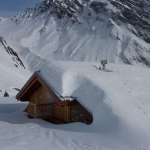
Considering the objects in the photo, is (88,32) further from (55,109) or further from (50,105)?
(55,109)

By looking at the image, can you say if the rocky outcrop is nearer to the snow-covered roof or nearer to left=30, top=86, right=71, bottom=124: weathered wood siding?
left=30, top=86, right=71, bottom=124: weathered wood siding

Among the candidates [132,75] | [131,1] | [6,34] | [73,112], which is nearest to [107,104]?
[73,112]

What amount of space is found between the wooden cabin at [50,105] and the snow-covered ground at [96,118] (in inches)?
15.8

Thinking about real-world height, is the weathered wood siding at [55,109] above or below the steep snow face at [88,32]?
above

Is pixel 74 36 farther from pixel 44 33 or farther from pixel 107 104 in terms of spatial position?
pixel 107 104

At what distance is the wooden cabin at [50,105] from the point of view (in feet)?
37.4

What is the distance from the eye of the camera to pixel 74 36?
104 metres

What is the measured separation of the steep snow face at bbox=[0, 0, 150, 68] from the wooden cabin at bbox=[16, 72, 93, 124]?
6215 centimetres

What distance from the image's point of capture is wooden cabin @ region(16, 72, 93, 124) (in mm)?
11406

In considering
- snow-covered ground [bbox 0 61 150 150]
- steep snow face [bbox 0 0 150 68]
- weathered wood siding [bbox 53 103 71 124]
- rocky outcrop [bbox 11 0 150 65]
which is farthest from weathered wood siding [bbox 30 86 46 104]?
rocky outcrop [bbox 11 0 150 65]

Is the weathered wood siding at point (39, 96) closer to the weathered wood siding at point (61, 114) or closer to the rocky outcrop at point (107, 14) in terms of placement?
the weathered wood siding at point (61, 114)

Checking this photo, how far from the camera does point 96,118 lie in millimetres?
10375

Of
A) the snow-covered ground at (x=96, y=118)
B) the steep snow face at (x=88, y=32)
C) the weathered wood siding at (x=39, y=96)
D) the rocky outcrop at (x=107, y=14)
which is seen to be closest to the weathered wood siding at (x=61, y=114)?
the snow-covered ground at (x=96, y=118)

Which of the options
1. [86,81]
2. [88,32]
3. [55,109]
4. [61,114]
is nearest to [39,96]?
[55,109]
